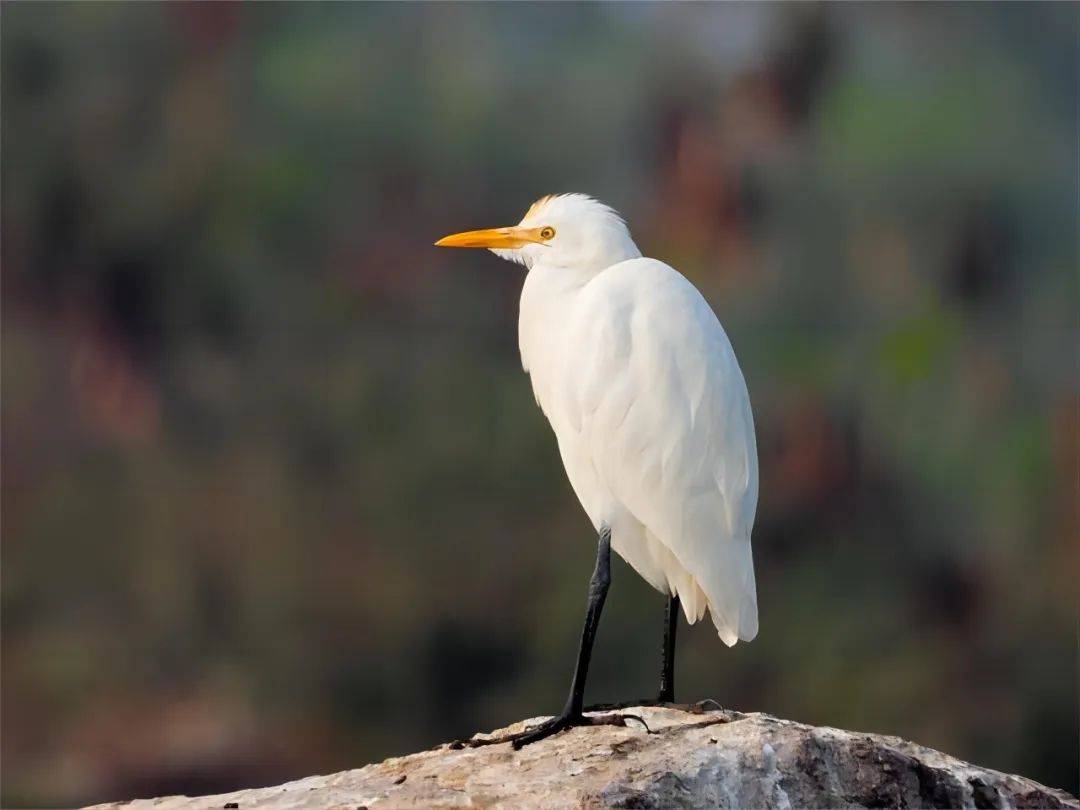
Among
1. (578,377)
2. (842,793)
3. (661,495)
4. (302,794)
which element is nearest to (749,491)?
(661,495)

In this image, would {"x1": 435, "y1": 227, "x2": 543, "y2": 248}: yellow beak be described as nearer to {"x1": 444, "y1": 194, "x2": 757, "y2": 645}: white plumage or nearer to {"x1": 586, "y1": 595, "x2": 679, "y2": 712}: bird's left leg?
{"x1": 444, "y1": 194, "x2": 757, "y2": 645}: white plumage

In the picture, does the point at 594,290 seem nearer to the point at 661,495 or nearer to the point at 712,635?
the point at 661,495

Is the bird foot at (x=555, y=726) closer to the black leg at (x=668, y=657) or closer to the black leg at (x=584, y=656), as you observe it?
the black leg at (x=584, y=656)

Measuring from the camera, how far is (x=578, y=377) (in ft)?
8.29

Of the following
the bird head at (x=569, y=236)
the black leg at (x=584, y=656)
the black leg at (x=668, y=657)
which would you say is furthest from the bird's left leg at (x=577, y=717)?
the bird head at (x=569, y=236)

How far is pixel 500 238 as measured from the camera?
273 cm

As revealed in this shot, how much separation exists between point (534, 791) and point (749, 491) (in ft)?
2.41

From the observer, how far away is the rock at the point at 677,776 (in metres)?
2.03

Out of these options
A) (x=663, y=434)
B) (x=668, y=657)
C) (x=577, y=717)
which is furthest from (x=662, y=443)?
(x=577, y=717)

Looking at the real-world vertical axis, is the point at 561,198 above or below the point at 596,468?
above

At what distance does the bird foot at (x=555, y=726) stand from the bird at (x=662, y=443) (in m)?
0.07

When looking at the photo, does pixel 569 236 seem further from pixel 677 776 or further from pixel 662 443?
pixel 677 776

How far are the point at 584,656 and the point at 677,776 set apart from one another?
0.34 metres

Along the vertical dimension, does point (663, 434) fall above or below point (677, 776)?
above
